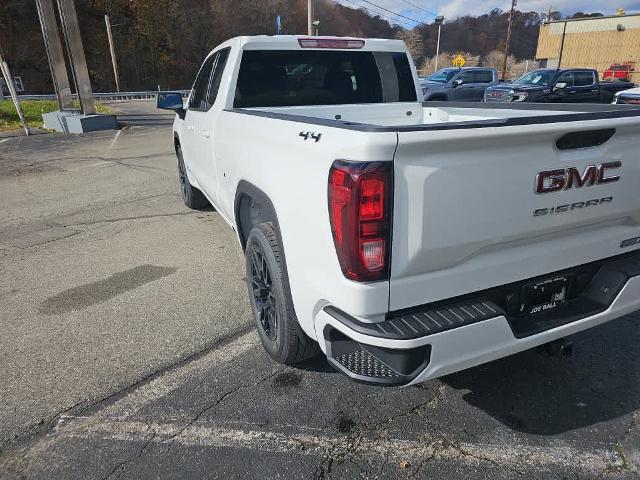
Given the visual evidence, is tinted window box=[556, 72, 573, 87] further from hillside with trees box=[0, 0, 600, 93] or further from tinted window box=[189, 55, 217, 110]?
hillside with trees box=[0, 0, 600, 93]

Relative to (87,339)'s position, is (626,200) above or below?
above

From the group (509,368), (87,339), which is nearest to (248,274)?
(87,339)

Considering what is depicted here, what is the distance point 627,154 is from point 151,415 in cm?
273

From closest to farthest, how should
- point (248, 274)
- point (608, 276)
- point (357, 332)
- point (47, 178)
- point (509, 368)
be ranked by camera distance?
1. point (357, 332)
2. point (608, 276)
3. point (509, 368)
4. point (248, 274)
5. point (47, 178)

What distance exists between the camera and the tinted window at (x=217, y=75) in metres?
4.05

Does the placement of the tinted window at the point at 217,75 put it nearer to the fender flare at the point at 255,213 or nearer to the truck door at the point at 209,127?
the truck door at the point at 209,127

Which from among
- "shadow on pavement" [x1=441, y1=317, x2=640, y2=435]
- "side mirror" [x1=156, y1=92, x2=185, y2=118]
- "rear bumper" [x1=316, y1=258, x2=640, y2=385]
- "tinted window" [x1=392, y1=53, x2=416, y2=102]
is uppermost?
"tinted window" [x1=392, y1=53, x2=416, y2=102]

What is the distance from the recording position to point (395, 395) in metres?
2.60

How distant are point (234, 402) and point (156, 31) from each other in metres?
62.6

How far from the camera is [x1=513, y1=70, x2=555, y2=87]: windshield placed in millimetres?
16000

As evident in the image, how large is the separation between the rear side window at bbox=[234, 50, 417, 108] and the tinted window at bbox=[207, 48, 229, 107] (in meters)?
0.36

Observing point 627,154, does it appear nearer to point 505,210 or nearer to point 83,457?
point 505,210

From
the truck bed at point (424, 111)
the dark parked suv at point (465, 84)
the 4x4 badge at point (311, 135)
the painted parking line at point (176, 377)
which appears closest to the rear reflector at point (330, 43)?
the truck bed at point (424, 111)

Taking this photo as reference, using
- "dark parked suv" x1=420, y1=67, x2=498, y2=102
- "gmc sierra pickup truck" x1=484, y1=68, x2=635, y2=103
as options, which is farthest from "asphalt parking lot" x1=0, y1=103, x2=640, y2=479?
"dark parked suv" x1=420, y1=67, x2=498, y2=102
